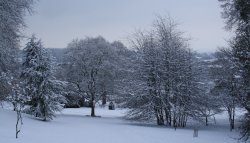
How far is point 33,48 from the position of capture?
107 feet

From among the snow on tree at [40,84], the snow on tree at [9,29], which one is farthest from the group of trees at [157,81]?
the snow on tree at [9,29]

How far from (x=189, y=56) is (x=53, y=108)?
13.4 m

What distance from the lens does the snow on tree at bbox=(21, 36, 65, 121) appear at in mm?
31188

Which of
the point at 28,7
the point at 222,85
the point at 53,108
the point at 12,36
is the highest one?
the point at 28,7

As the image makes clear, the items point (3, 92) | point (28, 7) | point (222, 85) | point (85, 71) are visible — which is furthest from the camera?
point (85, 71)

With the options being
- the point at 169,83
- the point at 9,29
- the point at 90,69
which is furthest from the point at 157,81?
the point at 9,29

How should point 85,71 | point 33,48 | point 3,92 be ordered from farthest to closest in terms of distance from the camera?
point 85,71 < point 33,48 < point 3,92

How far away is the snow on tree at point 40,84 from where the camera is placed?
31188mm

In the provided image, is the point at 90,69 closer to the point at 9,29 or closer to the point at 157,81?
the point at 157,81

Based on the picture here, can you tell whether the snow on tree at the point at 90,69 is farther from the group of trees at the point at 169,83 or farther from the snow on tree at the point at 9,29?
the snow on tree at the point at 9,29

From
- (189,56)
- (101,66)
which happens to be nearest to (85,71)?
(101,66)

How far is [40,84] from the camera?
31.5 m

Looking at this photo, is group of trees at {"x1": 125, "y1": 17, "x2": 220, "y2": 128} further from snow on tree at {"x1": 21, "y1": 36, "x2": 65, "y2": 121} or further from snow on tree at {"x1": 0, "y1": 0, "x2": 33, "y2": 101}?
snow on tree at {"x1": 0, "y1": 0, "x2": 33, "y2": 101}

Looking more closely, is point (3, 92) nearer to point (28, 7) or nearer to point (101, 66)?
point (28, 7)
